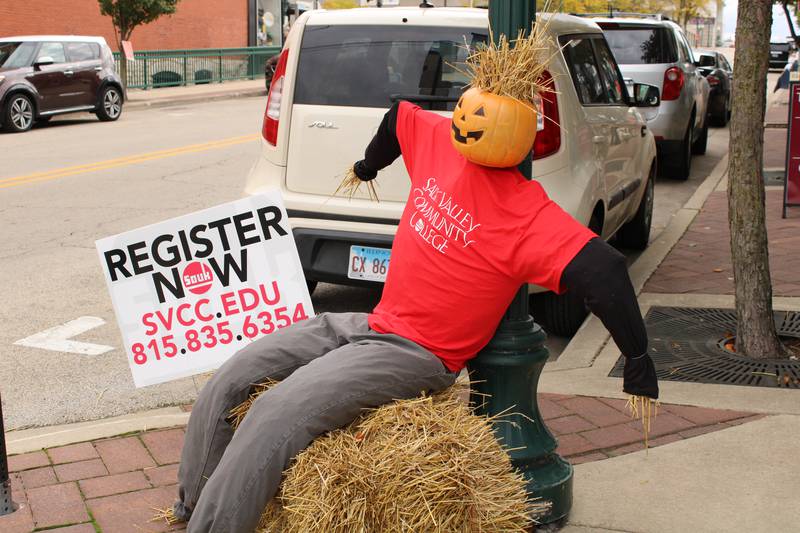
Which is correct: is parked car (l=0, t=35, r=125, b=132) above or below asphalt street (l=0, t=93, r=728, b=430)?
above

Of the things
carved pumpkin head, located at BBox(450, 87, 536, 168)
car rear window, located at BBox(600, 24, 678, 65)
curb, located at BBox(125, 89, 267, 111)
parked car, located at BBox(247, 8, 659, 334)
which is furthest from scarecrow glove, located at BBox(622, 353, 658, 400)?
curb, located at BBox(125, 89, 267, 111)

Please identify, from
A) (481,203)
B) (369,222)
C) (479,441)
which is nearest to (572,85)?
(369,222)

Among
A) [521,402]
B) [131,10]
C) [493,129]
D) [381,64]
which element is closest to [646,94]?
[381,64]

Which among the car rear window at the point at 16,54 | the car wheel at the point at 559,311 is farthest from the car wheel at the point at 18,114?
the car wheel at the point at 559,311

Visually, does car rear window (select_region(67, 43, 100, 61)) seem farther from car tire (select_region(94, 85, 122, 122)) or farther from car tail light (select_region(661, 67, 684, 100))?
car tail light (select_region(661, 67, 684, 100))

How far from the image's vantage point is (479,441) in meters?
2.90

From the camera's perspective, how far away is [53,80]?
1847 cm

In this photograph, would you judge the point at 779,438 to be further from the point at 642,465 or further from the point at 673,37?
the point at 673,37

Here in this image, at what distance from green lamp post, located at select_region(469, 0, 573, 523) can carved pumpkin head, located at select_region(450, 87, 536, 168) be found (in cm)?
28

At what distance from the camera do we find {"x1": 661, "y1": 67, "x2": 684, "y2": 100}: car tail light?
38.8ft

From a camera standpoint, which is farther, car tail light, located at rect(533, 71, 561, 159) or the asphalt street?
car tail light, located at rect(533, 71, 561, 159)

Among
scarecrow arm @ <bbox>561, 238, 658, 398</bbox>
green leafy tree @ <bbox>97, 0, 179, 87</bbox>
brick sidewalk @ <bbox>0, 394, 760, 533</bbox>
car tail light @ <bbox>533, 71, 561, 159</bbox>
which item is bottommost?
brick sidewalk @ <bbox>0, 394, 760, 533</bbox>

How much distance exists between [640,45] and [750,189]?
726 cm

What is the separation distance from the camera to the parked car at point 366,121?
570 cm
